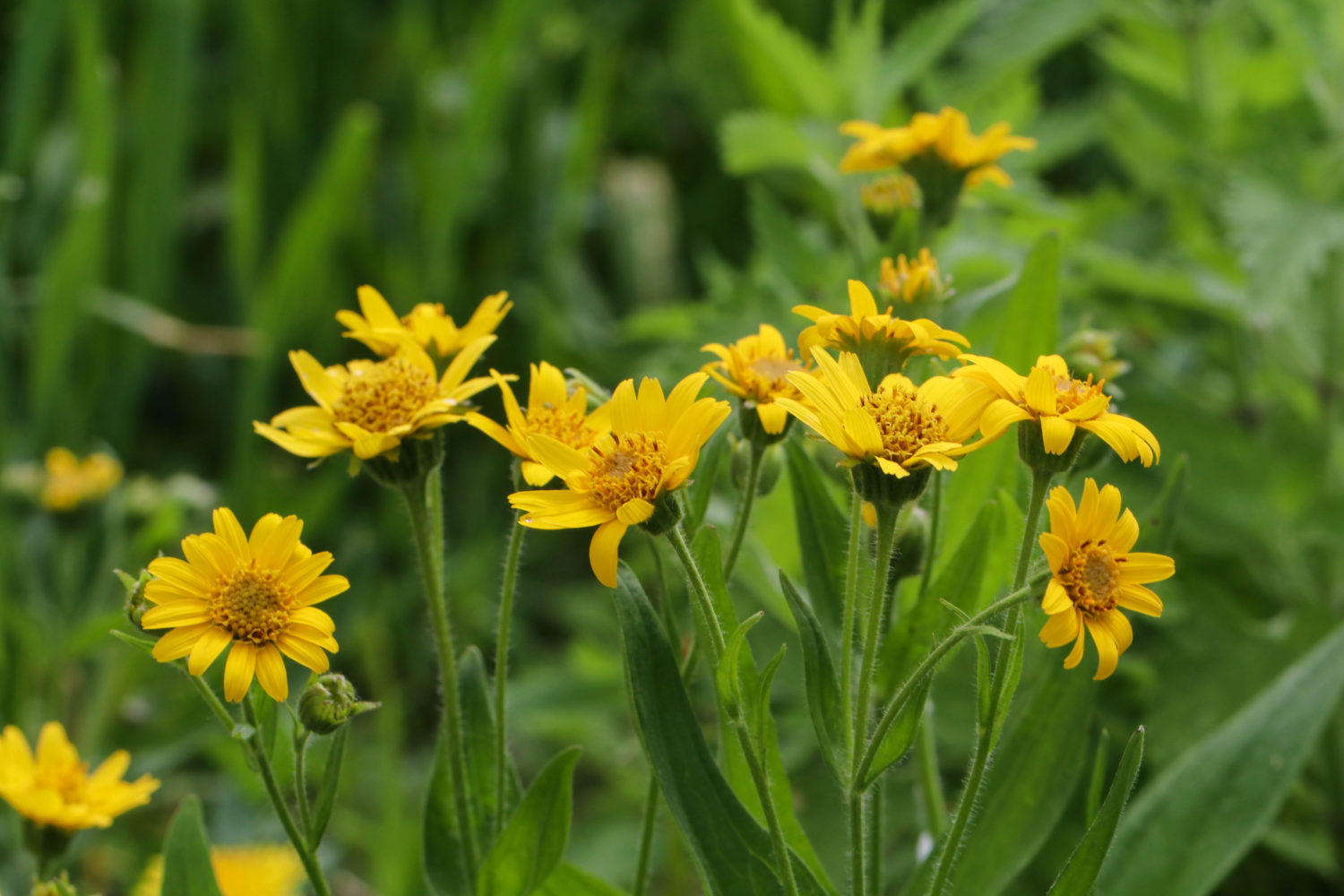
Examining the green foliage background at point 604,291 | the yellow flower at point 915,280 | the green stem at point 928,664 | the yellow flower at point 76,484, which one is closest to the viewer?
the green stem at point 928,664

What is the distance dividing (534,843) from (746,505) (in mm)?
187

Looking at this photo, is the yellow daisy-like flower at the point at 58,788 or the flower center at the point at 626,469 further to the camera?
the yellow daisy-like flower at the point at 58,788

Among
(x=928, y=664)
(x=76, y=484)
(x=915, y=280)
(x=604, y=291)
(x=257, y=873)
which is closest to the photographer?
(x=928, y=664)

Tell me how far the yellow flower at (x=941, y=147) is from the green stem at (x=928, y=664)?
347 mm

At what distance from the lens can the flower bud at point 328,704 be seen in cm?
54

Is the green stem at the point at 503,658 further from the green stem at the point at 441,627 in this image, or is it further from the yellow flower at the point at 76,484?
the yellow flower at the point at 76,484

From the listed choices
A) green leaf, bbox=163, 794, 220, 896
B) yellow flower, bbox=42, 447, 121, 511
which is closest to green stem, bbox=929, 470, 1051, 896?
green leaf, bbox=163, 794, 220, 896

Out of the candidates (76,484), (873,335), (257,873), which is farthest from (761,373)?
(76,484)

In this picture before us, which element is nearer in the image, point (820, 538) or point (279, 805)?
point (279, 805)

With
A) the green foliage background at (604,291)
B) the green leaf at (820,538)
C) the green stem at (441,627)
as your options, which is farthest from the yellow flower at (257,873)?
the green leaf at (820,538)

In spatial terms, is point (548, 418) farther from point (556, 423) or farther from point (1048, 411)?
point (1048, 411)

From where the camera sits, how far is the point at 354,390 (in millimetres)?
608

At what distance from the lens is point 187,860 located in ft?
2.01

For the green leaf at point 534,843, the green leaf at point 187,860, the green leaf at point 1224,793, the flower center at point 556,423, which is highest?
the flower center at point 556,423
